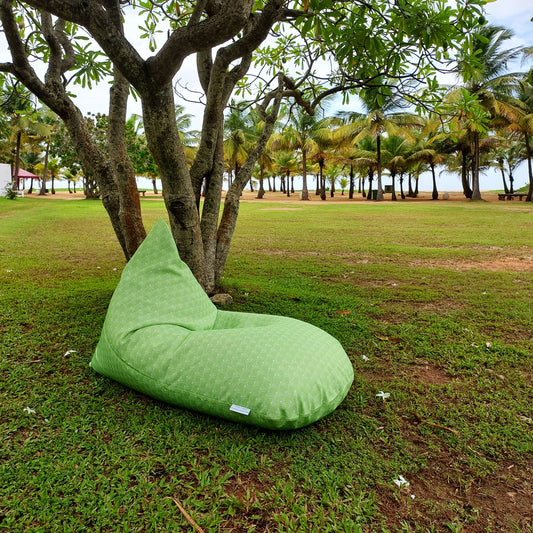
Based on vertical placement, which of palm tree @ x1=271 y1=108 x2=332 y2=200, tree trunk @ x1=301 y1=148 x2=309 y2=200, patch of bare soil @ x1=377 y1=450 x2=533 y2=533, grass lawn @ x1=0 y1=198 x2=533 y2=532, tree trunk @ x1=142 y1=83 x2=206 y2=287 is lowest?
patch of bare soil @ x1=377 y1=450 x2=533 y2=533

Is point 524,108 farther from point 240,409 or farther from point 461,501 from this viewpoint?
point 240,409

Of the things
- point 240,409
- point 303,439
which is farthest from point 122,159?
point 303,439

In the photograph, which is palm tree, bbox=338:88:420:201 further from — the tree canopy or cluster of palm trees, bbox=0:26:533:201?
the tree canopy

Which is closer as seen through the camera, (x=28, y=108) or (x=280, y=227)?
(x=28, y=108)

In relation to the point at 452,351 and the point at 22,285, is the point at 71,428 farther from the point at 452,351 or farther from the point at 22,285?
the point at 22,285

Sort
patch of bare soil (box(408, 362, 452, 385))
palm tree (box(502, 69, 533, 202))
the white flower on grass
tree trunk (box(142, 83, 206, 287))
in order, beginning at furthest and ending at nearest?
1. palm tree (box(502, 69, 533, 202))
2. tree trunk (box(142, 83, 206, 287))
3. patch of bare soil (box(408, 362, 452, 385))
4. the white flower on grass

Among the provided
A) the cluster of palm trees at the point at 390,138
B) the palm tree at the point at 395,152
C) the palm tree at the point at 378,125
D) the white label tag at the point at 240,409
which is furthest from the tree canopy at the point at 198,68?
the palm tree at the point at 395,152

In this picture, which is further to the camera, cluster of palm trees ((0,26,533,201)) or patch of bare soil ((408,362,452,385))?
cluster of palm trees ((0,26,533,201))

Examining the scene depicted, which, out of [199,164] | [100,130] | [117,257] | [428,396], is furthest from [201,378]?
[100,130]

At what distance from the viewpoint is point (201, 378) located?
2264 millimetres

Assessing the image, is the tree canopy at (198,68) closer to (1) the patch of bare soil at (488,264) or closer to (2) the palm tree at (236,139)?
(1) the patch of bare soil at (488,264)

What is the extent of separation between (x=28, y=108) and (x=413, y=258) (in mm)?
6916

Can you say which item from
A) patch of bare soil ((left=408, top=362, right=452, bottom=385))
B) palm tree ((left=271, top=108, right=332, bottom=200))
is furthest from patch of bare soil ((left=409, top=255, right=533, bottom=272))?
palm tree ((left=271, top=108, right=332, bottom=200))

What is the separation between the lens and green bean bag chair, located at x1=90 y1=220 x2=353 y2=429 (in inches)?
85.0
